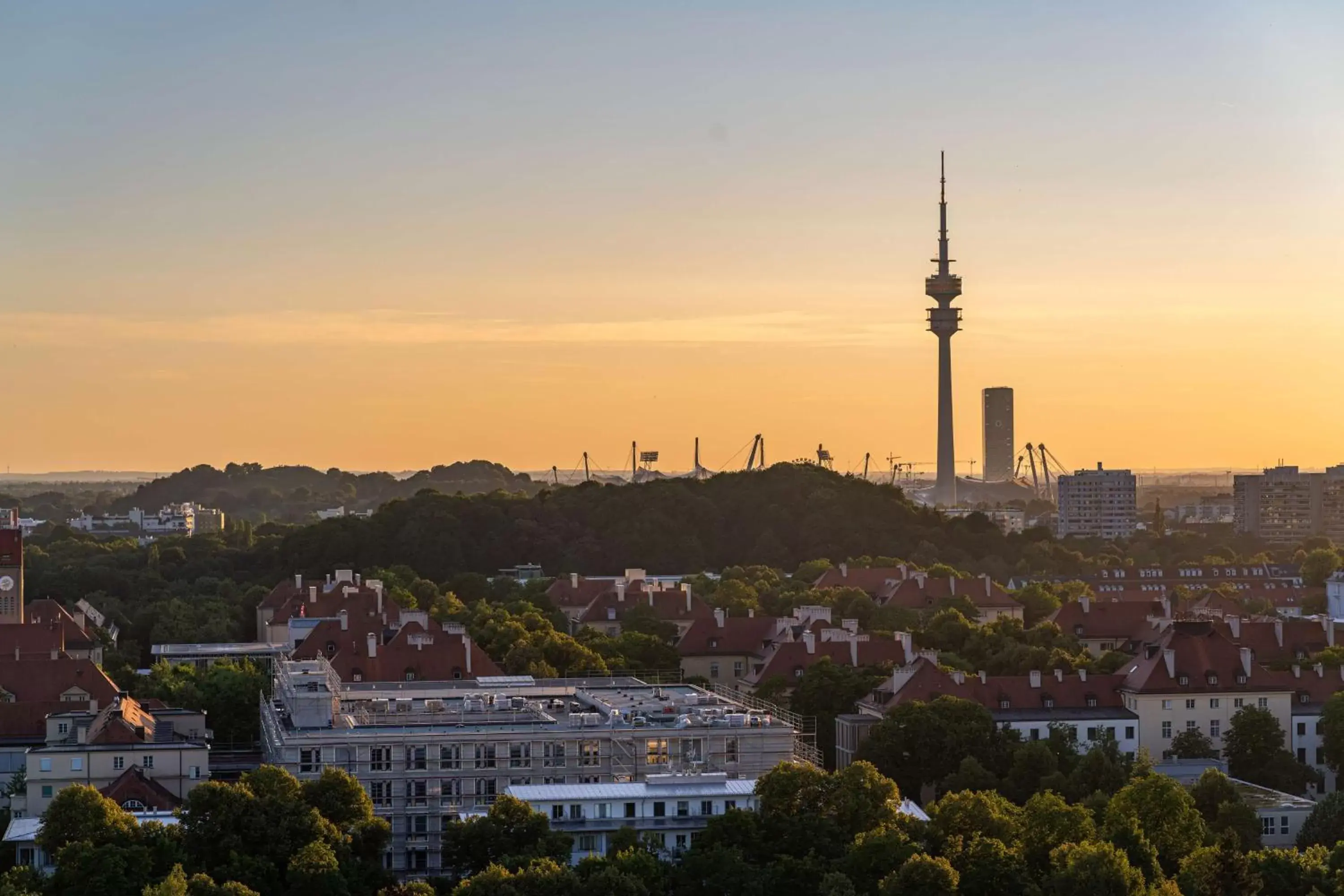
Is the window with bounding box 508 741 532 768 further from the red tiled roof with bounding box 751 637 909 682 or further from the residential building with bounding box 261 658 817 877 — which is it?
the red tiled roof with bounding box 751 637 909 682

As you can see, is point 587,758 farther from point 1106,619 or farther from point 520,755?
point 1106,619

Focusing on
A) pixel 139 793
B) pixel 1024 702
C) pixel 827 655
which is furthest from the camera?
pixel 827 655

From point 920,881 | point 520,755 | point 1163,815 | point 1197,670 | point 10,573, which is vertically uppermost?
point 10,573

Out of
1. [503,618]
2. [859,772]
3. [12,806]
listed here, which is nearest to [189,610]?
[503,618]

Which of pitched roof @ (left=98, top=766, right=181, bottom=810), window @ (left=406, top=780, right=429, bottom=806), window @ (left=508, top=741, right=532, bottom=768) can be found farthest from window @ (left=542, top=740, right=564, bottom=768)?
pitched roof @ (left=98, top=766, right=181, bottom=810)

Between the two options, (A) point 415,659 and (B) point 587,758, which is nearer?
(B) point 587,758

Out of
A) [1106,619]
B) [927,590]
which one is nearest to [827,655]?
[1106,619]

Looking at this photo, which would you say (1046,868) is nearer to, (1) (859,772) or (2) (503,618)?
(1) (859,772)
